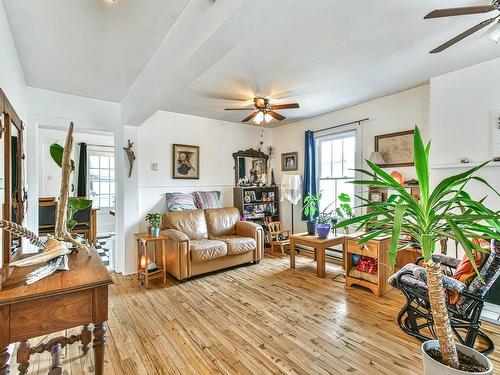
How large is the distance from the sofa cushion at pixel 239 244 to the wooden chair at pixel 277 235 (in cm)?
89

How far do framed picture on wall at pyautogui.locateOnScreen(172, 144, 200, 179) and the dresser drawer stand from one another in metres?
2.81

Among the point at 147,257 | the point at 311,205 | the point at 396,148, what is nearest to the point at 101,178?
the point at 147,257

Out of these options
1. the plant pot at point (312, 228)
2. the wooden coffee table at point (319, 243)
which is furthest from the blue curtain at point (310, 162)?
the wooden coffee table at point (319, 243)

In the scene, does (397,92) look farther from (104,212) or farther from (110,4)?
(104,212)

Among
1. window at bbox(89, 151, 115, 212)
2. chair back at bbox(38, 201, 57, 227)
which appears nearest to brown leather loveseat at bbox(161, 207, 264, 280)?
chair back at bbox(38, 201, 57, 227)

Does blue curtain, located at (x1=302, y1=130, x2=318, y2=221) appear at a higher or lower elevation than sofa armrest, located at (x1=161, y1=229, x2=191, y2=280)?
higher

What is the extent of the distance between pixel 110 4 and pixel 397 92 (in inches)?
141

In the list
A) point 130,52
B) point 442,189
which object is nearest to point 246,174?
point 130,52

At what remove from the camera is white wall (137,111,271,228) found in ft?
13.7

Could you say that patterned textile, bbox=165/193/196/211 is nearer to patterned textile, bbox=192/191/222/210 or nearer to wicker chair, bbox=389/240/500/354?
patterned textile, bbox=192/191/222/210

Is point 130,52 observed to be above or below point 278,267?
above

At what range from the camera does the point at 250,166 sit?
5469mm

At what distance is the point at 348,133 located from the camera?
4.35 metres

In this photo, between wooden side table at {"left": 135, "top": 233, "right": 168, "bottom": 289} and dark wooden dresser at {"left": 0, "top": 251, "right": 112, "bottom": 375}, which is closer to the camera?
dark wooden dresser at {"left": 0, "top": 251, "right": 112, "bottom": 375}
